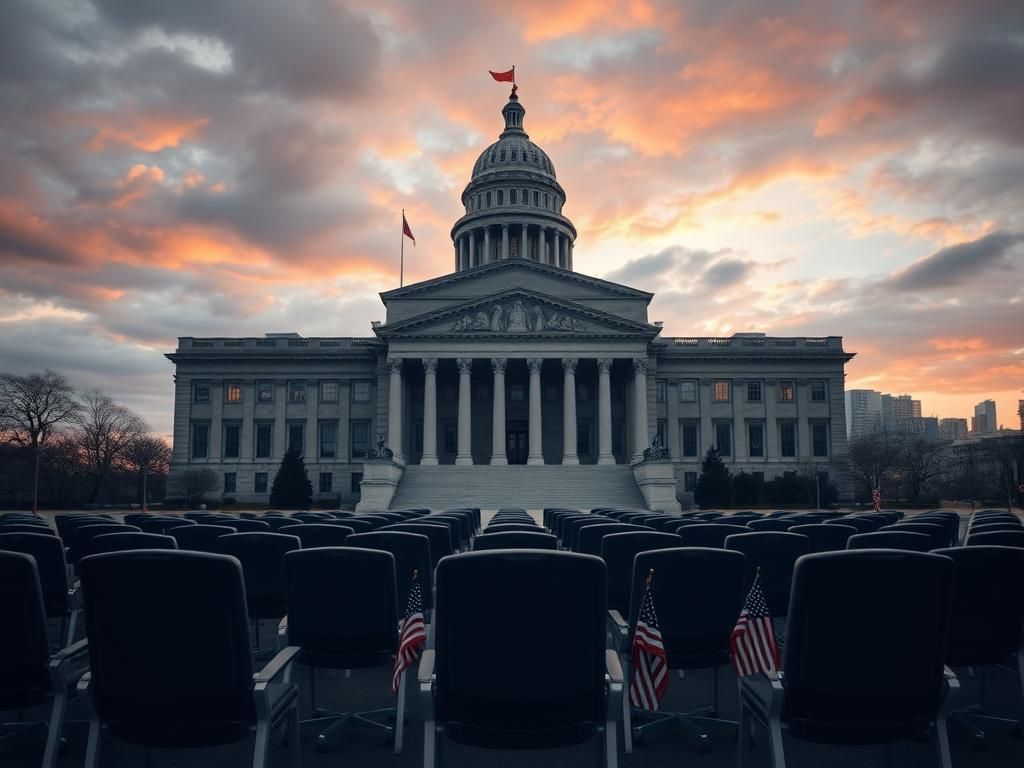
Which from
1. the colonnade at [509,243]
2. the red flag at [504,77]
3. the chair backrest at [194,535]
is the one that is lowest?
the chair backrest at [194,535]

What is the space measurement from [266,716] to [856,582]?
3.40 m

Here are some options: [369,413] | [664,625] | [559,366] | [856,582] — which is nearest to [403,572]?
[664,625]

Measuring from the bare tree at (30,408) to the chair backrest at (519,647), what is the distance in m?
90.4

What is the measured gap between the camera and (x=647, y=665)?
558 cm

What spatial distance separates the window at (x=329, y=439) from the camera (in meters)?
70.1

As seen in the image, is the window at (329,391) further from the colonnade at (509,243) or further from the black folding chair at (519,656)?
the black folding chair at (519,656)

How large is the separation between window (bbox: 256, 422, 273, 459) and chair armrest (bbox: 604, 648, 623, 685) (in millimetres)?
69351

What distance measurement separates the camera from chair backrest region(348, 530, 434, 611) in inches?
310

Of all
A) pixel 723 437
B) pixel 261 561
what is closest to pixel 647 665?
pixel 261 561

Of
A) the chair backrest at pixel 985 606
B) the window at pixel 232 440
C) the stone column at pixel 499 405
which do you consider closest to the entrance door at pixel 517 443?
the stone column at pixel 499 405

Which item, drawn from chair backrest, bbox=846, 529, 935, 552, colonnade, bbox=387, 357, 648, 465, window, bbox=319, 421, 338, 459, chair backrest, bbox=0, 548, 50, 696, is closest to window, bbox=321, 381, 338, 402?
window, bbox=319, 421, 338, 459

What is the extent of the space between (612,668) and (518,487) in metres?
49.3

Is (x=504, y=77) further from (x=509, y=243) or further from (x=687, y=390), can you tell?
(x=687, y=390)

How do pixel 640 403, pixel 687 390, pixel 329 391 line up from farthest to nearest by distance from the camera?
pixel 687 390 < pixel 329 391 < pixel 640 403
